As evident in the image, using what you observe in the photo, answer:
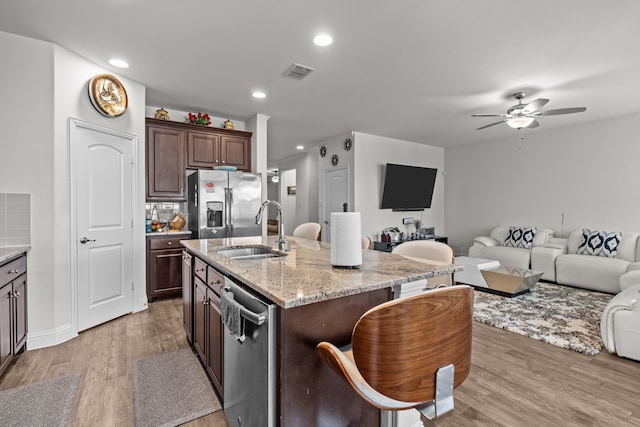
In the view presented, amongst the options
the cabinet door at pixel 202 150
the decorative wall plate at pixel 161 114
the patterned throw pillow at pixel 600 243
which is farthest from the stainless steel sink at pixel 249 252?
the patterned throw pillow at pixel 600 243

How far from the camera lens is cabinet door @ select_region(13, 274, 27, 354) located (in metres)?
2.37

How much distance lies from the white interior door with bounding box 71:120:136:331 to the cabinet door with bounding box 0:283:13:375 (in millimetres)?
674

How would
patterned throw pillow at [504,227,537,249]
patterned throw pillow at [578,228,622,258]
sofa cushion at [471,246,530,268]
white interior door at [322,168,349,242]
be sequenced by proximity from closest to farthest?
patterned throw pillow at [578,228,622,258] → sofa cushion at [471,246,530,268] → patterned throw pillow at [504,227,537,249] → white interior door at [322,168,349,242]

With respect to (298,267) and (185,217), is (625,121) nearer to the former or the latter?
(298,267)

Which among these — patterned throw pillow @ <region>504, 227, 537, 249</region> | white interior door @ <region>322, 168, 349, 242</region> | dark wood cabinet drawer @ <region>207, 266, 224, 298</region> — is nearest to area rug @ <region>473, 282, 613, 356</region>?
patterned throw pillow @ <region>504, 227, 537, 249</region>

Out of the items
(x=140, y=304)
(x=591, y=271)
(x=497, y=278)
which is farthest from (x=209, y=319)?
(x=591, y=271)

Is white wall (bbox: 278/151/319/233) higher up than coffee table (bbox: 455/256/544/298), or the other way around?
white wall (bbox: 278/151/319/233)

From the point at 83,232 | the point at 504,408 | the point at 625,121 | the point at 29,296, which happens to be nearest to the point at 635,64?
the point at 625,121

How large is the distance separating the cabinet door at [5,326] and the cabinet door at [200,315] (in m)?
1.24

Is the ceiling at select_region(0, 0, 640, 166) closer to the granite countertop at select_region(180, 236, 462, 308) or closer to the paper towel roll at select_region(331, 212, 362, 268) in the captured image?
the paper towel roll at select_region(331, 212, 362, 268)

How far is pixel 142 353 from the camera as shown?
258 cm

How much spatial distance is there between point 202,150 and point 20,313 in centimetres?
262

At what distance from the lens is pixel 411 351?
933 millimetres

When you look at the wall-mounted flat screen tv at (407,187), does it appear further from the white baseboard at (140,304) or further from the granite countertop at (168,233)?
the white baseboard at (140,304)
